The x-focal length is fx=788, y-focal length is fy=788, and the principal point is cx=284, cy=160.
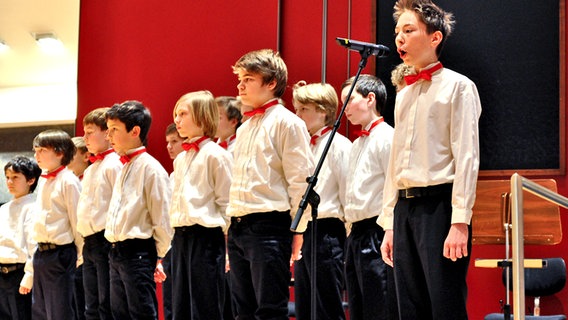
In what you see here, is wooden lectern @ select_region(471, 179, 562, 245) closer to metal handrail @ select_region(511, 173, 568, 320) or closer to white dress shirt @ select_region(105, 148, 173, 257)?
metal handrail @ select_region(511, 173, 568, 320)

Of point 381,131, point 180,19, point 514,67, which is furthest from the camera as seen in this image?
point 180,19

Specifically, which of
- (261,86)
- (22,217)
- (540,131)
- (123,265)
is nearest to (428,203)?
(261,86)

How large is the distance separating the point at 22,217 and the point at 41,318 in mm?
968

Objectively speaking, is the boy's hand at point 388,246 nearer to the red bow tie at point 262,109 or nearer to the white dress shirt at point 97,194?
the red bow tie at point 262,109

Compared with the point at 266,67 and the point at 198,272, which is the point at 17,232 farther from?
the point at 266,67

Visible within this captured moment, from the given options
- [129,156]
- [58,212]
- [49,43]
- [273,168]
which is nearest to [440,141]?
[273,168]

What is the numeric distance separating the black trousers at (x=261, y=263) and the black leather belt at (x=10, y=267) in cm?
281

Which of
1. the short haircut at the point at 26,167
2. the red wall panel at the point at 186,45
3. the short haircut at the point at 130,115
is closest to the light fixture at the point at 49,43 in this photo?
the red wall panel at the point at 186,45

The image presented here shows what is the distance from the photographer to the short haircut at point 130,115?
4.80m

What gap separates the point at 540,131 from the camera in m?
5.16

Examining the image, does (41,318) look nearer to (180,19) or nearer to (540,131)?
(180,19)

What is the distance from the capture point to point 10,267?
5.87 m

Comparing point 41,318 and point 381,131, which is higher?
point 381,131

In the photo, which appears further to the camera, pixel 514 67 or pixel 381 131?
pixel 514 67
